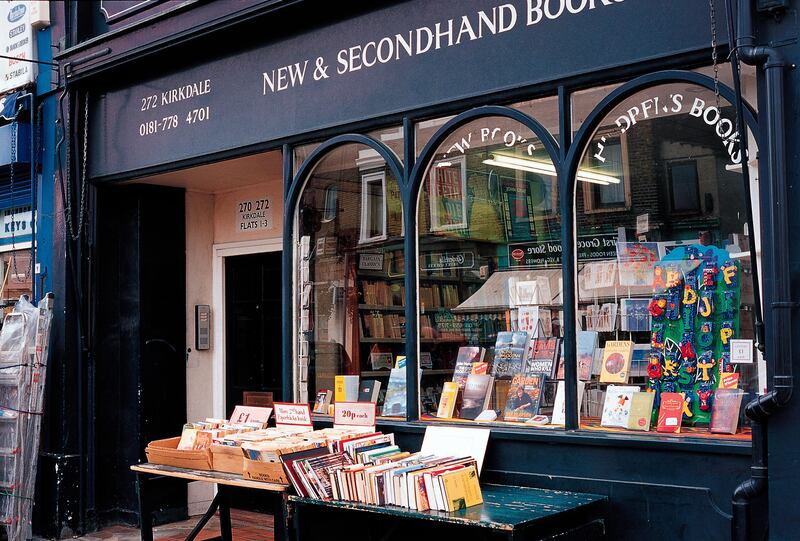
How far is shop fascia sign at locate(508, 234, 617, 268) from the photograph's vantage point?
17.7 feet

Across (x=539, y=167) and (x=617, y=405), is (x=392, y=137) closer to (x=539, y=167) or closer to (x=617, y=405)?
(x=539, y=167)

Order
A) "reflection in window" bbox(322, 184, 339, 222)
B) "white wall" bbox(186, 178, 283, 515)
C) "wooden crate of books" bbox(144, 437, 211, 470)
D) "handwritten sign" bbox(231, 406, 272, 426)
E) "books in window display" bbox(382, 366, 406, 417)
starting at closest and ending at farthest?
1. "wooden crate of books" bbox(144, 437, 211, 470)
2. "books in window display" bbox(382, 366, 406, 417)
3. "handwritten sign" bbox(231, 406, 272, 426)
4. "reflection in window" bbox(322, 184, 339, 222)
5. "white wall" bbox(186, 178, 283, 515)

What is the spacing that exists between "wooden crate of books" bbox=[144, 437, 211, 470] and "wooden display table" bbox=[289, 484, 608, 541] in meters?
0.99

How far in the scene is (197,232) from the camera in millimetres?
8906

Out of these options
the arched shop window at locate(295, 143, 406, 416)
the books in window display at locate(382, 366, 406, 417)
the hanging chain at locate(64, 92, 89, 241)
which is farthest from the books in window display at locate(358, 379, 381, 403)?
the hanging chain at locate(64, 92, 89, 241)

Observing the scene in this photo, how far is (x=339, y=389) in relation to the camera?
22.0ft

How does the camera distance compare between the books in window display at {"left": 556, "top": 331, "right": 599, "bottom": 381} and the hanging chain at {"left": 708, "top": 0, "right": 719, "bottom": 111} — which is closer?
the hanging chain at {"left": 708, "top": 0, "right": 719, "bottom": 111}

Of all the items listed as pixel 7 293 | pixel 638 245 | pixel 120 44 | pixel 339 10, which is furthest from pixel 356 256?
pixel 7 293

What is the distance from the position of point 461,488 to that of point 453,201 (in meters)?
2.10

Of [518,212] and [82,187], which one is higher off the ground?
[82,187]

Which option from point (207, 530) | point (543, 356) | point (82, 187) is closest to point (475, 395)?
point (543, 356)

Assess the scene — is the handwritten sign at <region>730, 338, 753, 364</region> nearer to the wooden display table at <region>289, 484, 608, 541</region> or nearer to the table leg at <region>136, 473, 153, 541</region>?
the wooden display table at <region>289, 484, 608, 541</region>

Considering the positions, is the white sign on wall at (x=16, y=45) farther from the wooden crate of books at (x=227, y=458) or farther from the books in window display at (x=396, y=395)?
the books in window display at (x=396, y=395)

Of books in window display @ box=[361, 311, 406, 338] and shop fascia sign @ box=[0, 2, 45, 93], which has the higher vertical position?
shop fascia sign @ box=[0, 2, 45, 93]
